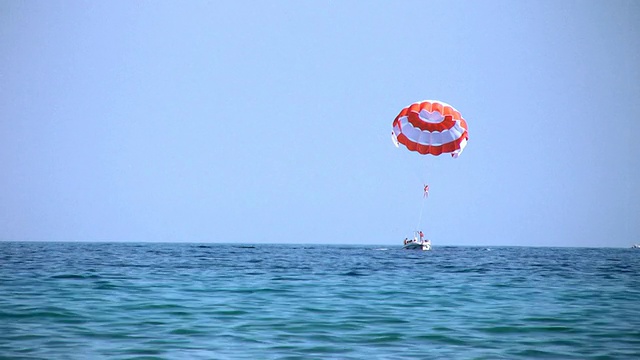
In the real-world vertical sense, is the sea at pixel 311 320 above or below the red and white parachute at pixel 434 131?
below

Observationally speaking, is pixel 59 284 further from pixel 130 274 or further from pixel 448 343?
pixel 448 343

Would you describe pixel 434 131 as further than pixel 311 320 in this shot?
Yes

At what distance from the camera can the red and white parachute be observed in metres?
55.7

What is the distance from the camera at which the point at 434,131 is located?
56000 millimetres

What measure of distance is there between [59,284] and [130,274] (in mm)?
8194

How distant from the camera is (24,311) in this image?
2195 cm

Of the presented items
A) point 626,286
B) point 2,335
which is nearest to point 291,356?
point 2,335

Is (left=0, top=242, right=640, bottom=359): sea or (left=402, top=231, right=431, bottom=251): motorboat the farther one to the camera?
(left=402, top=231, right=431, bottom=251): motorboat

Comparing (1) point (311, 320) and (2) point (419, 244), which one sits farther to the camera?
(2) point (419, 244)

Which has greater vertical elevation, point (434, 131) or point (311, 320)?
point (434, 131)

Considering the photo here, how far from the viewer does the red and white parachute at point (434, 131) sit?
55.7 meters

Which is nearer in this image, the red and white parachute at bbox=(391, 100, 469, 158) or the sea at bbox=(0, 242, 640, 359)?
the sea at bbox=(0, 242, 640, 359)

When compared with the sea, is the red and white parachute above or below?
above

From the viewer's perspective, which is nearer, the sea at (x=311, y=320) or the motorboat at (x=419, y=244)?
the sea at (x=311, y=320)
